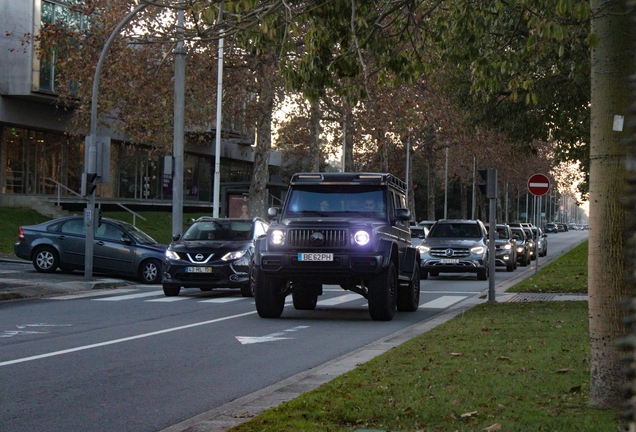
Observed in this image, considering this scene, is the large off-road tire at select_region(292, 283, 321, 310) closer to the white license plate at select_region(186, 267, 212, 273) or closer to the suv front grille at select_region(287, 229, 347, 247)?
the suv front grille at select_region(287, 229, 347, 247)

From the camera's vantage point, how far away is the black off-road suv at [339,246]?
47.3 feet

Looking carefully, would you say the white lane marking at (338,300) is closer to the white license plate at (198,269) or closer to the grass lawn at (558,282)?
the white license plate at (198,269)

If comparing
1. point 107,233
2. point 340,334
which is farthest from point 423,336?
point 107,233

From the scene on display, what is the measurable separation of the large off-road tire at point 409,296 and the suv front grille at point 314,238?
260 centimetres

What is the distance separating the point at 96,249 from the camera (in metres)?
24.6

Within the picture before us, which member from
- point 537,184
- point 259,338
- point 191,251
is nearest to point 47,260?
point 191,251

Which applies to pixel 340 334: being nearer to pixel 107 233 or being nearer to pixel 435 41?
pixel 435 41

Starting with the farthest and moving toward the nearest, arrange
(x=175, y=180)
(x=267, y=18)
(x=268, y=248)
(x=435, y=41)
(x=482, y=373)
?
(x=175, y=180)
(x=268, y=248)
(x=435, y=41)
(x=267, y=18)
(x=482, y=373)

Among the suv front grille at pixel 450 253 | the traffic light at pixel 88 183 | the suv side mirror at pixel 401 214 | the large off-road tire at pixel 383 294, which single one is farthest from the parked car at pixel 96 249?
the large off-road tire at pixel 383 294

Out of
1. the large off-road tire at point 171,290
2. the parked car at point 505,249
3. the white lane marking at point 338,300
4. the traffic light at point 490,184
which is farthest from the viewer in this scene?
the parked car at point 505,249

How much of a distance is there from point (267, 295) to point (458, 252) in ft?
46.4

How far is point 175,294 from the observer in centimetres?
2058

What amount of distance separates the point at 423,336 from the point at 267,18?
485 cm

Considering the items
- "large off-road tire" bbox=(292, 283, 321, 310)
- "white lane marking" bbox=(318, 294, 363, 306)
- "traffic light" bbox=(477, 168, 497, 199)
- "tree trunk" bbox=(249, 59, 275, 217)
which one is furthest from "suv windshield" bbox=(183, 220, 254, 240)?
"tree trunk" bbox=(249, 59, 275, 217)
